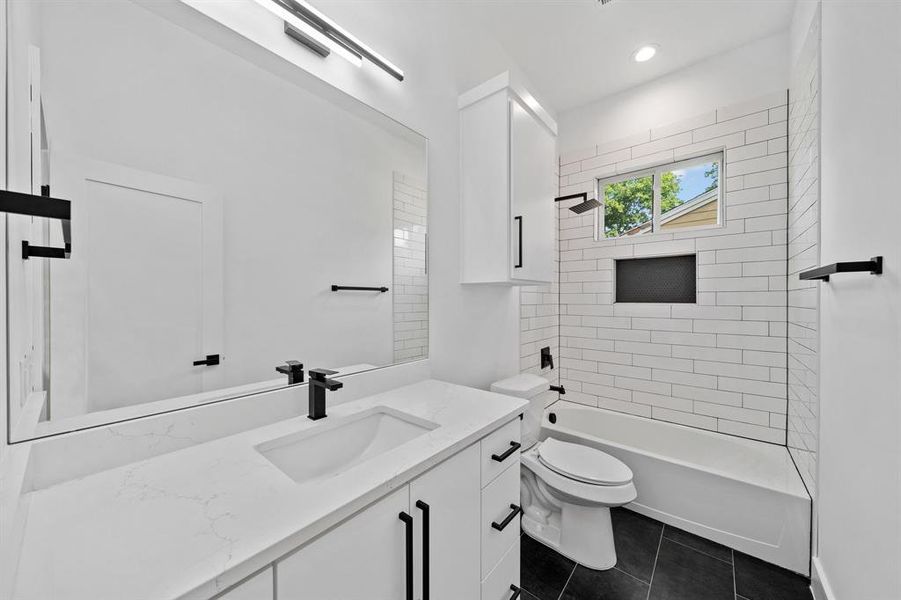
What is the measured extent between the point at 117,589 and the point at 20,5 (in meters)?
1.02

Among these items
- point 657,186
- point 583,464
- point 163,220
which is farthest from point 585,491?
point 657,186

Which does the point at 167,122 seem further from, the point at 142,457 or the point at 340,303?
the point at 142,457

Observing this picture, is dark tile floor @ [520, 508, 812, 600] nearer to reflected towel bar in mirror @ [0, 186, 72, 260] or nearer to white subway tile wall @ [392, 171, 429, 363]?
white subway tile wall @ [392, 171, 429, 363]

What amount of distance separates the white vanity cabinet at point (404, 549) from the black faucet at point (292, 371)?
20.8 inches

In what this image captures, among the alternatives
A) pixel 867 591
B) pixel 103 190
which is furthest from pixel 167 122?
pixel 867 591

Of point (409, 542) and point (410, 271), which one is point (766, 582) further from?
point (410, 271)

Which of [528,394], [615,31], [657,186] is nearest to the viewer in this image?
[528,394]

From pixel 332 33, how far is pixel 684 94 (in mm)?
2546

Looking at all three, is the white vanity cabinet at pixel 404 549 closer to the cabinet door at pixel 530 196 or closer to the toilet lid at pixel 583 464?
the toilet lid at pixel 583 464

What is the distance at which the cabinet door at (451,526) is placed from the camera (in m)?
0.85

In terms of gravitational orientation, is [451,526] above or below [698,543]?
above

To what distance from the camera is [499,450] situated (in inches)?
47.1

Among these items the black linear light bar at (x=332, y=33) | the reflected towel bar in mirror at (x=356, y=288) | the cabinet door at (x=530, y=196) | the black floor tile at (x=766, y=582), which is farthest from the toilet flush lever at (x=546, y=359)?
the black linear light bar at (x=332, y=33)

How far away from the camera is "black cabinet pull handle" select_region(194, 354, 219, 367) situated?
95 centimetres
